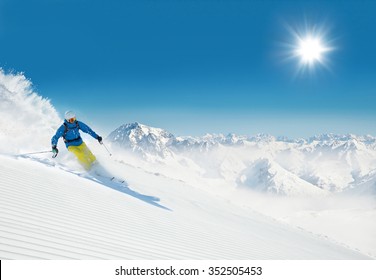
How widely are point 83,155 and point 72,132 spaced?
1.04m

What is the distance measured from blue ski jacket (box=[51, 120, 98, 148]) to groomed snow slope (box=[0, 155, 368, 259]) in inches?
43.2

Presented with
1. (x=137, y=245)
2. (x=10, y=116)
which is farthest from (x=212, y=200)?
(x=10, y=116)

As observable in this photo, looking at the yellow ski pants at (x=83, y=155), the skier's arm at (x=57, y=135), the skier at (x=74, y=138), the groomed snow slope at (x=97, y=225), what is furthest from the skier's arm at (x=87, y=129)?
the groomed snow slope at (x=97, y=225)

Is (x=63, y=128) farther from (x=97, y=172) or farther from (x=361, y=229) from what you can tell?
(x=361, y=229)

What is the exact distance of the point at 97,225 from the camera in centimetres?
782

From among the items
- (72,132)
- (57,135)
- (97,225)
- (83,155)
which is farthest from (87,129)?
(97,225)

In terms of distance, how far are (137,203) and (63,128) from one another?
415 cm

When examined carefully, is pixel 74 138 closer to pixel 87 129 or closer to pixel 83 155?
pixel 87 129

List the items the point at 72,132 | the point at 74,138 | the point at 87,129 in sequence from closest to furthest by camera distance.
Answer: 1. the point at 72,132
2. the point at 74,138
3. the point at 87,129

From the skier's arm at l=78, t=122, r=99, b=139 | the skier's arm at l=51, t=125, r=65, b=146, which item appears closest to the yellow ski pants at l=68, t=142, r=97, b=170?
the skier's arm at l=78, t=122, r=99, b=139

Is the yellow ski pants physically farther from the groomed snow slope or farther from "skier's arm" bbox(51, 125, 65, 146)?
the groomed snow slope

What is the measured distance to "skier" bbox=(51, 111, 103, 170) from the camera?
12.9 metres

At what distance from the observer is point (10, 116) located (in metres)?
29.0

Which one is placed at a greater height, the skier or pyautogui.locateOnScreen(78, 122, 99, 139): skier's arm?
pyautogui.locateOnScreen(78, 122, 99, 139): skier's arm
